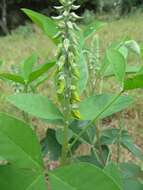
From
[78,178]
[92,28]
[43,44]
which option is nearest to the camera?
[78,178]

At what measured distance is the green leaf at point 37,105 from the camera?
32.8 inches

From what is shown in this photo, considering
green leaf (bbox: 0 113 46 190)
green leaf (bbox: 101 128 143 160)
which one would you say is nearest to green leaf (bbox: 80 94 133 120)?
green leaf (bbox: 0 113 46 190)

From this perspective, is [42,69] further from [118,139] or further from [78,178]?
[118,139]

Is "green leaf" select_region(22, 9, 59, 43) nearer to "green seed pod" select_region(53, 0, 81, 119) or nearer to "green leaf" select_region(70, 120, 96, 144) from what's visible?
"green seed pod" select_region(53, 0, 81, 119)

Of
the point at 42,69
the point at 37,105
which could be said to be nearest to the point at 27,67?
the point at 42,69

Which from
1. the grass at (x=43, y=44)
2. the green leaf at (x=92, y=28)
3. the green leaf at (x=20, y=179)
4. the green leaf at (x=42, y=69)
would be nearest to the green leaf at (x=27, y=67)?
the green leaf at (x=42, y=69)

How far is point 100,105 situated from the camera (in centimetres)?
88

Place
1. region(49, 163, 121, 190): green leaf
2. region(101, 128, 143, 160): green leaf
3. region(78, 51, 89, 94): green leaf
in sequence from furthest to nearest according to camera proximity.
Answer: region(101, 128, 143, 160): green leaf → region(78, 51, 89, 94): green leaf → region(49, 163, 121, 190): green leaf

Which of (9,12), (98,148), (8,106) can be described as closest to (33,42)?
(8,106)

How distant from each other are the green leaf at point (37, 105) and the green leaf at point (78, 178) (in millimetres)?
107

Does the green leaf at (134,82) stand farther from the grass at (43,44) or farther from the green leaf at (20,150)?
the grass at (43,44)

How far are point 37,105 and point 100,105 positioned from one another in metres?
0.11

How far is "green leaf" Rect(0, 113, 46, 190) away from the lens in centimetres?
79

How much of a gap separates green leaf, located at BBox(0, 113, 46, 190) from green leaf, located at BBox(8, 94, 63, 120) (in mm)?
46
